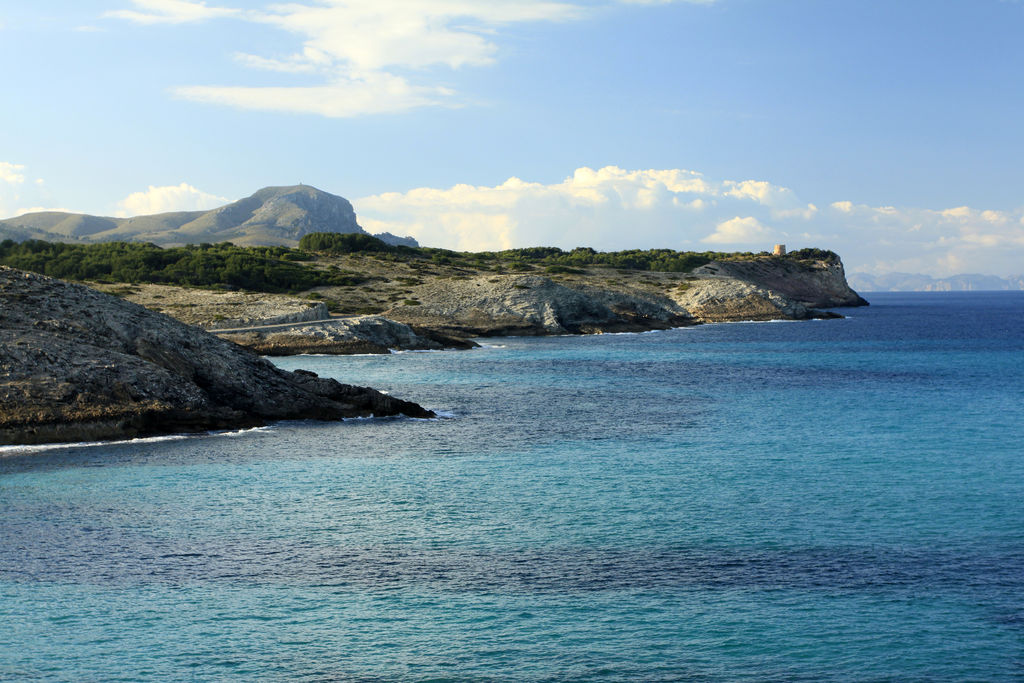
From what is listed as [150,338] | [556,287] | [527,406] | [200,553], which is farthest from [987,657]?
[556,287]

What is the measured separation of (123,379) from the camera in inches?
1348

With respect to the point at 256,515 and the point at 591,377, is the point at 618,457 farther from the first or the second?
the point at 591,377

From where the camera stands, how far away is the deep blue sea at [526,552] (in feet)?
44.8

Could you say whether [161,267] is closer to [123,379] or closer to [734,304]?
[123,379]

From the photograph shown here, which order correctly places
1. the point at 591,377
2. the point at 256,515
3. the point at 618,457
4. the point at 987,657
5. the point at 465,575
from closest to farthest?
the point at 987,657 < the point at 465,575 < the point at 256,515 < the point at 618,457 < the point at 591,377

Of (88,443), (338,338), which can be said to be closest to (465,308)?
(338,338)

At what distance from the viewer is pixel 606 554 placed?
18.8 metres

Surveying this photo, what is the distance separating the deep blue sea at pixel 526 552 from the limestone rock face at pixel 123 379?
6.25ft

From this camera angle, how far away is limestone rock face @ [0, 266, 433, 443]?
32094 millimetres

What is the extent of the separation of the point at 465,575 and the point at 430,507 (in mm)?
5608

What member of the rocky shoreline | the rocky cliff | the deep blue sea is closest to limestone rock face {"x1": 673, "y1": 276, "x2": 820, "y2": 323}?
the rocky cliff

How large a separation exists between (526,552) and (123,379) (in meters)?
22.1

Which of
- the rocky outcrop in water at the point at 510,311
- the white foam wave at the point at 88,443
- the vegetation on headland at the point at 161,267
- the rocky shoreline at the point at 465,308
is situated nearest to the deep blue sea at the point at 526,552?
the white foam wave at the point at 88,443

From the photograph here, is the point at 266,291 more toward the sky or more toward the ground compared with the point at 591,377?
more toward the sky
